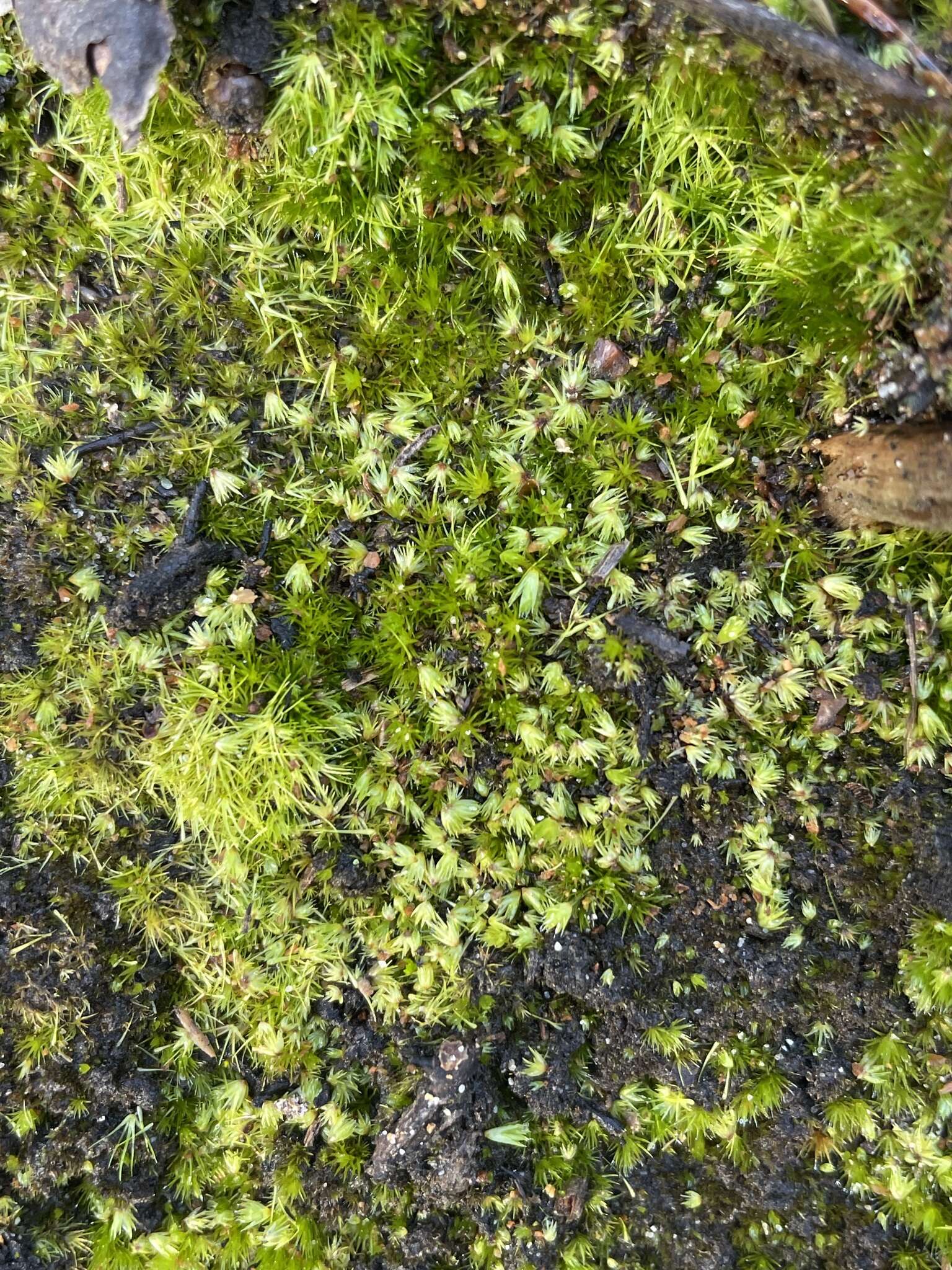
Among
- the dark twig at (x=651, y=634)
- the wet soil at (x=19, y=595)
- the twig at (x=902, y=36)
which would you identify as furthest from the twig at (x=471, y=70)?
the wet soil at (x=19, y=595)

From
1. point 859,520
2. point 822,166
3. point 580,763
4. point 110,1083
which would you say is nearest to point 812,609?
point 859,520

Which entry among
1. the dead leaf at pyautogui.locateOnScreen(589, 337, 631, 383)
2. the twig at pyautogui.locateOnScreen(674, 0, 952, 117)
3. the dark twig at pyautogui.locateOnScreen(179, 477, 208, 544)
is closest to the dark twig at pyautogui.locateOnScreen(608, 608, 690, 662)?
the dead leaf at pyautogui.locateOnScreen(589, 337, 631, 383)

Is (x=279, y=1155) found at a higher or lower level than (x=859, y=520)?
lower

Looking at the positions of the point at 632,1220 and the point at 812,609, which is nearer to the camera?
the point at 812,609

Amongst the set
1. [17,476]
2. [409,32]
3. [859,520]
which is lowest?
[17,476]

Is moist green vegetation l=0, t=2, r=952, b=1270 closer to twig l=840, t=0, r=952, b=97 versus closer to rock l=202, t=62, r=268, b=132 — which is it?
rock l=202, t=62, r=268, b=132

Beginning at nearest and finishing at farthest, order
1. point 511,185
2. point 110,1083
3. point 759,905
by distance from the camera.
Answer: point 511,185
point 759,905
point 110,1083

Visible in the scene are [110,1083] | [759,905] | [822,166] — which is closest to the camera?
[822,166]

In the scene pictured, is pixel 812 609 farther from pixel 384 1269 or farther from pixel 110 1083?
pixel 110 1083
